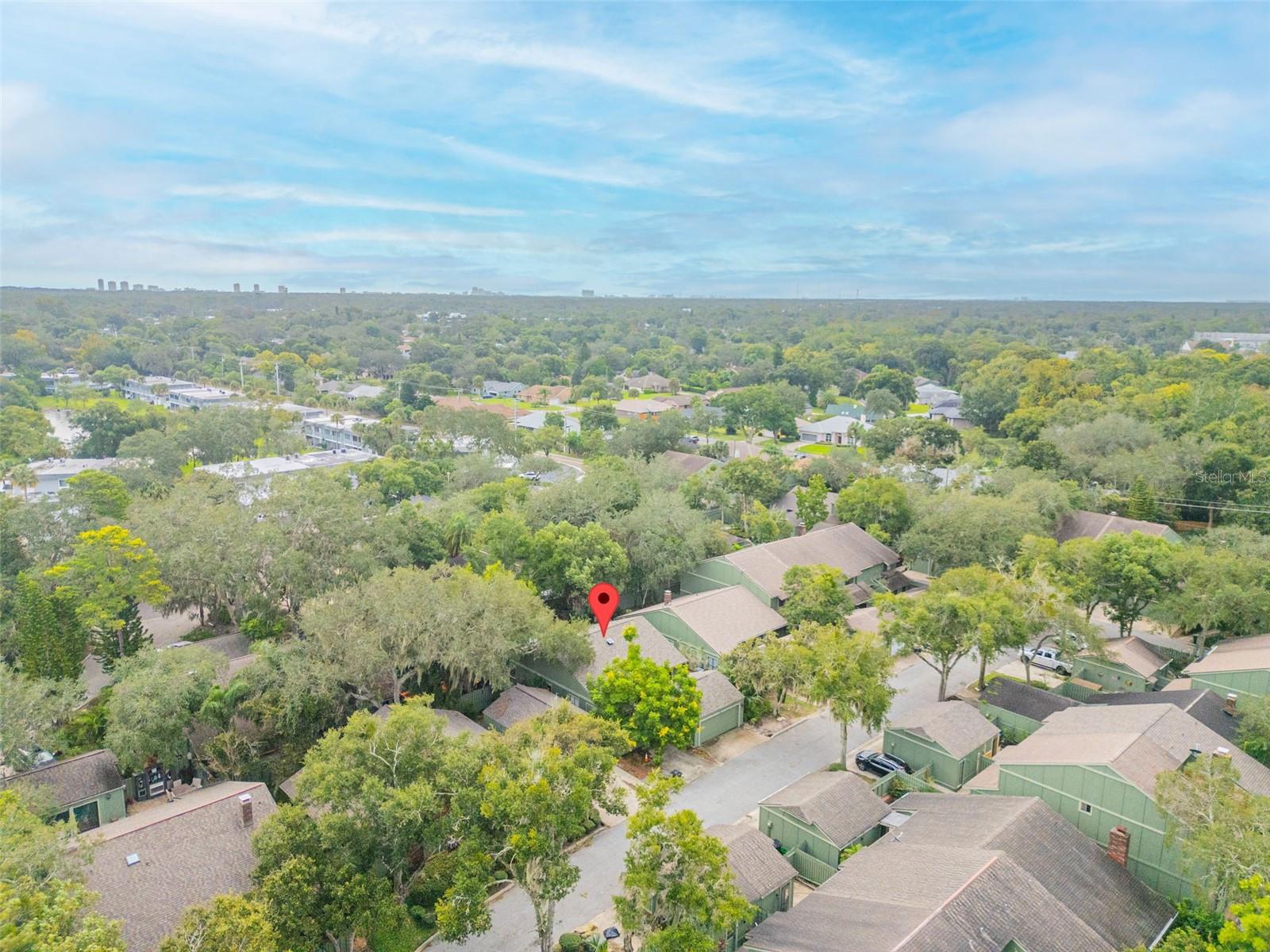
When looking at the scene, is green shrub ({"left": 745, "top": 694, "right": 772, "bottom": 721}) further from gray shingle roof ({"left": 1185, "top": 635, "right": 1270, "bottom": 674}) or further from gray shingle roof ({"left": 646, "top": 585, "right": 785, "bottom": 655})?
gray shingle roof ({"left": 1185, "top": 635, "right": 1270, "bottom": 674})

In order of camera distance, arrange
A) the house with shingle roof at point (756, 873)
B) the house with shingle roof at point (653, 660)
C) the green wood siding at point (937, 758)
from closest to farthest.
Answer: the house with shingle roof at point (756, 873) → the green wood siding at point (937, 758) → the house with shingle roof at point (653, 660)

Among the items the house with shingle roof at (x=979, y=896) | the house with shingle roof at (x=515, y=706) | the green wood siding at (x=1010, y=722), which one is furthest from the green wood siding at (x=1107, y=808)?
the house with shingle roof at (x=515, y=706)

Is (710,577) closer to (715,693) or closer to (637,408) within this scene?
(715,693)

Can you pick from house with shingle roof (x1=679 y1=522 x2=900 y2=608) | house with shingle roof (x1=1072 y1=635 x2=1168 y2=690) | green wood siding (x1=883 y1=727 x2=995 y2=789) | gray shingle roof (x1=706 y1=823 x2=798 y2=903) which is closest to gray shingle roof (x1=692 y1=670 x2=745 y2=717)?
green wood siding (x1=883 y1=727 x2=995 y2=789)

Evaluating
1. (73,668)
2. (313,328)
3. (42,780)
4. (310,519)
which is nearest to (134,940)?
(42,780)

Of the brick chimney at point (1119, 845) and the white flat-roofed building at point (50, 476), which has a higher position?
the white flat-roofed building at point (50, 476)

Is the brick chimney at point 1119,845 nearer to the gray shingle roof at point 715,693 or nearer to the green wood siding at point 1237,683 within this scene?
the green wood siding at point 1237,683

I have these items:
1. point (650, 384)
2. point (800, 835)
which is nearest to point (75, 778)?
point (800, 835)
